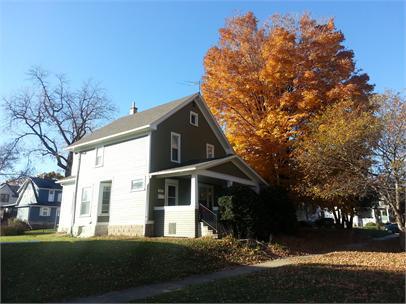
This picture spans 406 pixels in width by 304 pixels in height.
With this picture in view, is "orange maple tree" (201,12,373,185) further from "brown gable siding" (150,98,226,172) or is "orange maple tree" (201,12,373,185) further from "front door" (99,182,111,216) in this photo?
"front door" (99,182,111,216)

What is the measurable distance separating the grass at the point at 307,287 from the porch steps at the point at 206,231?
495cm

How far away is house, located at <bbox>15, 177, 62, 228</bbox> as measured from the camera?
46.6 metres

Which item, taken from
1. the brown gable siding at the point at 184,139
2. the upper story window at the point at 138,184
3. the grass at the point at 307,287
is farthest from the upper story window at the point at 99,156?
the grass at the point at 307,287

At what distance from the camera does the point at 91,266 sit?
1053 centimetres

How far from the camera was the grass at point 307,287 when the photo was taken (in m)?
7.63

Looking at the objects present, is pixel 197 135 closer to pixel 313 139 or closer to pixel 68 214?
pixel 313 139

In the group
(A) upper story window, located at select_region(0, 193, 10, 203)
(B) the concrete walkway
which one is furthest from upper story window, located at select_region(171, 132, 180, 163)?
(A) upper story window, located at select_region(0, 193, 10, 203)

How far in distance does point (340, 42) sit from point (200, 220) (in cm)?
1492

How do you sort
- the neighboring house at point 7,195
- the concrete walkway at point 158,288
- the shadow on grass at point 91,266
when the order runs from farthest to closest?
the neighboring house at point 7,195
the shadow on grass at point 91,266
the concrete walkway at point 158,288

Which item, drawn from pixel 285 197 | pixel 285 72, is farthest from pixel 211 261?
pixel 285 72

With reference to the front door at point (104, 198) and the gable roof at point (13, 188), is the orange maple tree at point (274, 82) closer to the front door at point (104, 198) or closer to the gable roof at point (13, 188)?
the front door at point (104, 198)

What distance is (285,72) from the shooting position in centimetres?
2141

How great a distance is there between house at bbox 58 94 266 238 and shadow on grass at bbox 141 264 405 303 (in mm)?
6727

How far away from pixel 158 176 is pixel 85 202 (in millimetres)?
6779
